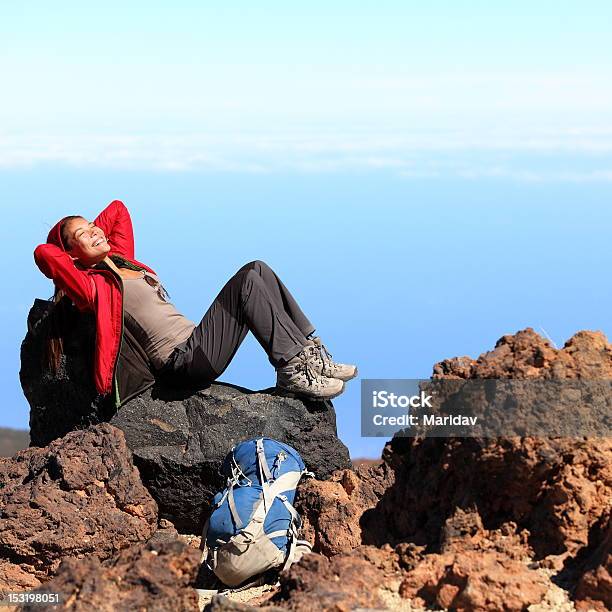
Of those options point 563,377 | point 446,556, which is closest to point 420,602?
point 446,556

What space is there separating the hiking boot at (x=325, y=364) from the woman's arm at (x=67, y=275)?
1.57 meters

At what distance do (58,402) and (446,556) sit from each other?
407cm

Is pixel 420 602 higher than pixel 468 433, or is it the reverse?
pixel 468 433

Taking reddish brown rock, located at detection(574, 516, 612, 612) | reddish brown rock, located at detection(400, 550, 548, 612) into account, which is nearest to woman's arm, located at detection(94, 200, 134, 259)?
reddish brown rock, located at detection(400, 550, 548, 612)

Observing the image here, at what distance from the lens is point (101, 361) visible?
8.70 m

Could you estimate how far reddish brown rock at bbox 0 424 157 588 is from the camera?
806 centimetres

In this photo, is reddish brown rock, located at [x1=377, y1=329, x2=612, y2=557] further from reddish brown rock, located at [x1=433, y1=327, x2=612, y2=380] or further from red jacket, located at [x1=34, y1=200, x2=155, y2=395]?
red jacket, located at [x1=34, y1=200, x2=155, y2=395]

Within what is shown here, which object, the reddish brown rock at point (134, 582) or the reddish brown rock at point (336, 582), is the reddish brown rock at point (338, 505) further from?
the reddish brown rock at point (134, 582)

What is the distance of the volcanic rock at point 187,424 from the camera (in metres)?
8.68

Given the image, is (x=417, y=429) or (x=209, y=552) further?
(x=209, y=552)

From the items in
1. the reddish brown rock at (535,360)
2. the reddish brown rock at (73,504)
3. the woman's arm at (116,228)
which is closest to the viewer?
the reddish brown rock at (535,360)

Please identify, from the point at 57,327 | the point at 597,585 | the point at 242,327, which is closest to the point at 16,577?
the point at 57,327

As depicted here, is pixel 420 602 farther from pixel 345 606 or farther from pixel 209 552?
pixel 209 552

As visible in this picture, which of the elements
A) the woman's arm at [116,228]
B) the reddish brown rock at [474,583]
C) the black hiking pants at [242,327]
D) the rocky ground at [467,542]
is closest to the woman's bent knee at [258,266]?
the black hiking pants at [242,327]
